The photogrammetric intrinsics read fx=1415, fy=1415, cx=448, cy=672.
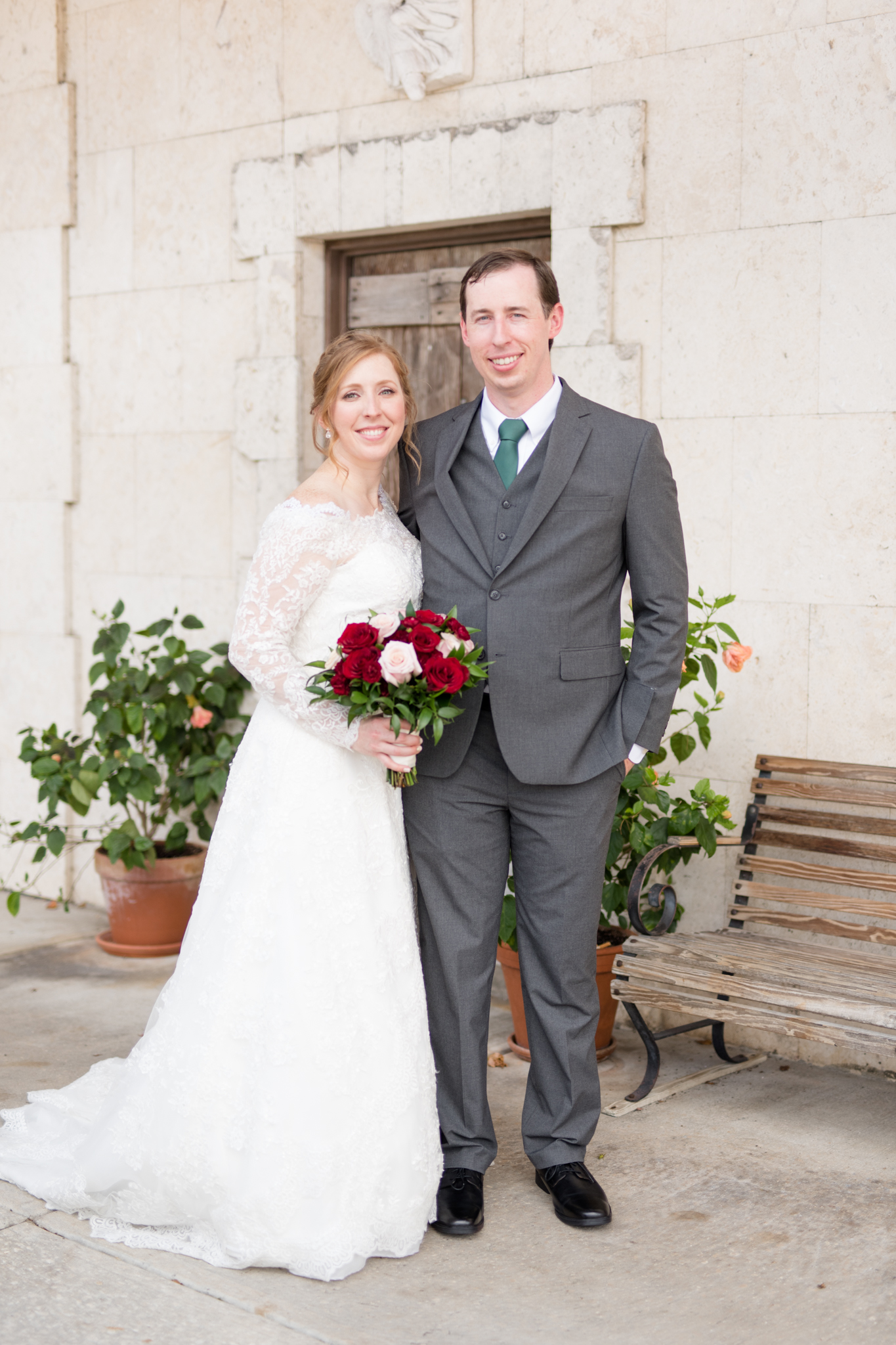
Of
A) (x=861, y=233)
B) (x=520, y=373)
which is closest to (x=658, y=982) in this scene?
(x=520, y=373)

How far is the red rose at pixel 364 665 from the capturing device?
2762 millimetres

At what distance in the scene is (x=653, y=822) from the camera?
4125mm

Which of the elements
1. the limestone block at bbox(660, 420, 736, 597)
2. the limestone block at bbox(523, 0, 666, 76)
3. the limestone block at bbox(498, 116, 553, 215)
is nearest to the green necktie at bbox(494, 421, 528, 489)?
the limestone block at bbox(660, 420, 736, 597)

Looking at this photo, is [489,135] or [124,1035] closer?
[124,1035]

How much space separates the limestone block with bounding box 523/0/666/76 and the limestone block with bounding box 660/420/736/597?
118 cm

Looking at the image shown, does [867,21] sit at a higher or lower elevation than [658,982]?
higher

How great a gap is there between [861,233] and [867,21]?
1.93 ft

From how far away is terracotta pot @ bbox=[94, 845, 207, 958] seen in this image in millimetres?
5215

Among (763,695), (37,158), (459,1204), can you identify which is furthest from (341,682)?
(37,158)

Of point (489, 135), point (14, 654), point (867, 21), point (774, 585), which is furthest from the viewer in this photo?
point (14, 654)

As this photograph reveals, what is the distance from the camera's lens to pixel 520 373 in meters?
3.01

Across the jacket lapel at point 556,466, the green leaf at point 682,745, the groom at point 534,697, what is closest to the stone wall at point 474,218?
the green leaf at point 682,745

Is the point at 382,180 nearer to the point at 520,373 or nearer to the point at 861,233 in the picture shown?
the point at 861,233

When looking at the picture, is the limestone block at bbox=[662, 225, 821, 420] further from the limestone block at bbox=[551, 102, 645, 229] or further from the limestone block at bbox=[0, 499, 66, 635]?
the limestone block at bbox=[0, 499, 66, 635]
